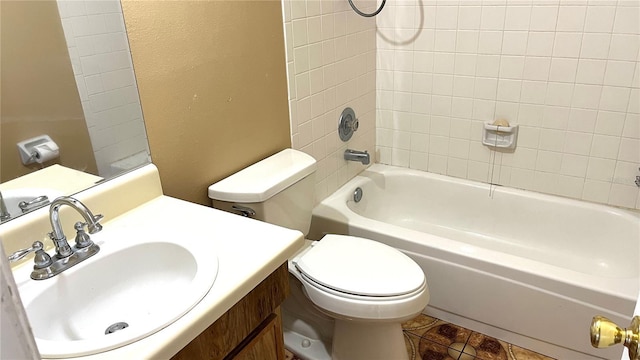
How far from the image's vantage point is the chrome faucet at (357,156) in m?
2.36

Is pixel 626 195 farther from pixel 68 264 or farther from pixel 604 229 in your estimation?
pixel 68 264

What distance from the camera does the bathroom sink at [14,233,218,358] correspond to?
35.2 inches

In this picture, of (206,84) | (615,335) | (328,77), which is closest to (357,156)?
(328,77)

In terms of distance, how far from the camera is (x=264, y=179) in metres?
1.62

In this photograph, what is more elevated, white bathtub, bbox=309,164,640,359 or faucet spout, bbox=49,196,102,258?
faucet spout, bbox=49,196,102,258

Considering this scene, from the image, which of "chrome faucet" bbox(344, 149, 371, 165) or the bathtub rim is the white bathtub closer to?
the bathtub rim

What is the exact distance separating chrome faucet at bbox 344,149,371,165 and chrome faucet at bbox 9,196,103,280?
145cm

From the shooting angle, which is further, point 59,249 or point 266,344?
point 266,344

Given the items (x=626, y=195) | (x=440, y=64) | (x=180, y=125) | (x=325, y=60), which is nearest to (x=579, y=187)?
(x=626, y=195)

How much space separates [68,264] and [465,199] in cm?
191

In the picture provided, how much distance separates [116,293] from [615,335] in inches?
39.7

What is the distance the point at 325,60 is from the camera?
2.06 meters

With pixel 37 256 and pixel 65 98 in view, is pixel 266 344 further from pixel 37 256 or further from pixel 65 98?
pixel 65 98

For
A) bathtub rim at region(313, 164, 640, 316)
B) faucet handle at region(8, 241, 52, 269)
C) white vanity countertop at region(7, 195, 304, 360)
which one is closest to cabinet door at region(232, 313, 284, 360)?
white vanity countertop at region(7, 195, 304, 360)
